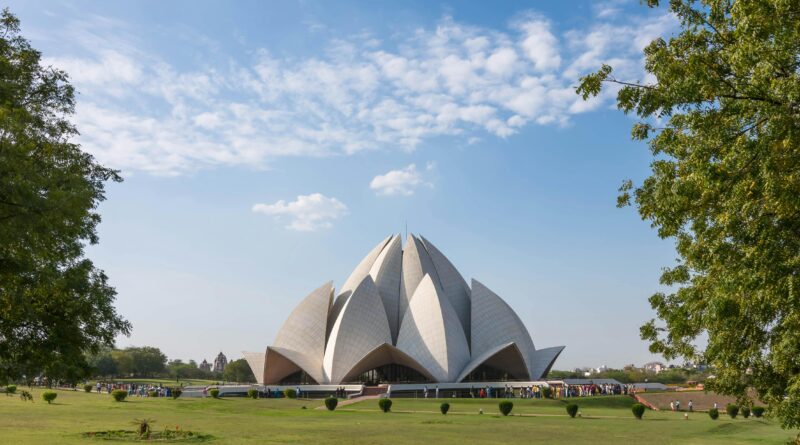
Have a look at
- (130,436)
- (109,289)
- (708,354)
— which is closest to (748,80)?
(708,354)

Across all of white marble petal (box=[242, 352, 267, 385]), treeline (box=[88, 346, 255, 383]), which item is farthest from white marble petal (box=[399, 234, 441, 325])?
treeline (box=[88, 346, 255, 383])

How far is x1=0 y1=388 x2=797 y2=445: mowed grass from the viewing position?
1549 cm

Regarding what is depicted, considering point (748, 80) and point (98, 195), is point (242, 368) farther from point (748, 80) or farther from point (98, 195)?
point (748, 80)

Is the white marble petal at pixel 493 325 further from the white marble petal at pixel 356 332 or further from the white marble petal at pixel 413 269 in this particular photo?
the white marble petal at pixel 356 332

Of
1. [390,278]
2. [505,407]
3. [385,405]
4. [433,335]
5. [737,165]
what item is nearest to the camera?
[737,165]

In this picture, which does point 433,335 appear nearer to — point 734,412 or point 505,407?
point 505,407

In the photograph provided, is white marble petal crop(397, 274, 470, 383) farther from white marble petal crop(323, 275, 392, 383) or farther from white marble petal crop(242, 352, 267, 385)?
white marble petal crop(242, 352, 267, 385)

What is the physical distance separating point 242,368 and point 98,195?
247 feet

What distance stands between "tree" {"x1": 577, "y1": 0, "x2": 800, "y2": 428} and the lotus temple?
34165 mm

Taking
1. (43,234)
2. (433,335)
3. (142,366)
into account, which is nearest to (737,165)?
(43,234)

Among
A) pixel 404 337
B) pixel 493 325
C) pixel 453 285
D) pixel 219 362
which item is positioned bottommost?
pixel 219 362

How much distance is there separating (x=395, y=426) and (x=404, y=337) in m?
26.2

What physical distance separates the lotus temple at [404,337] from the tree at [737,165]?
34.2 metres

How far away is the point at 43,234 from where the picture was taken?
8312 millimetres
